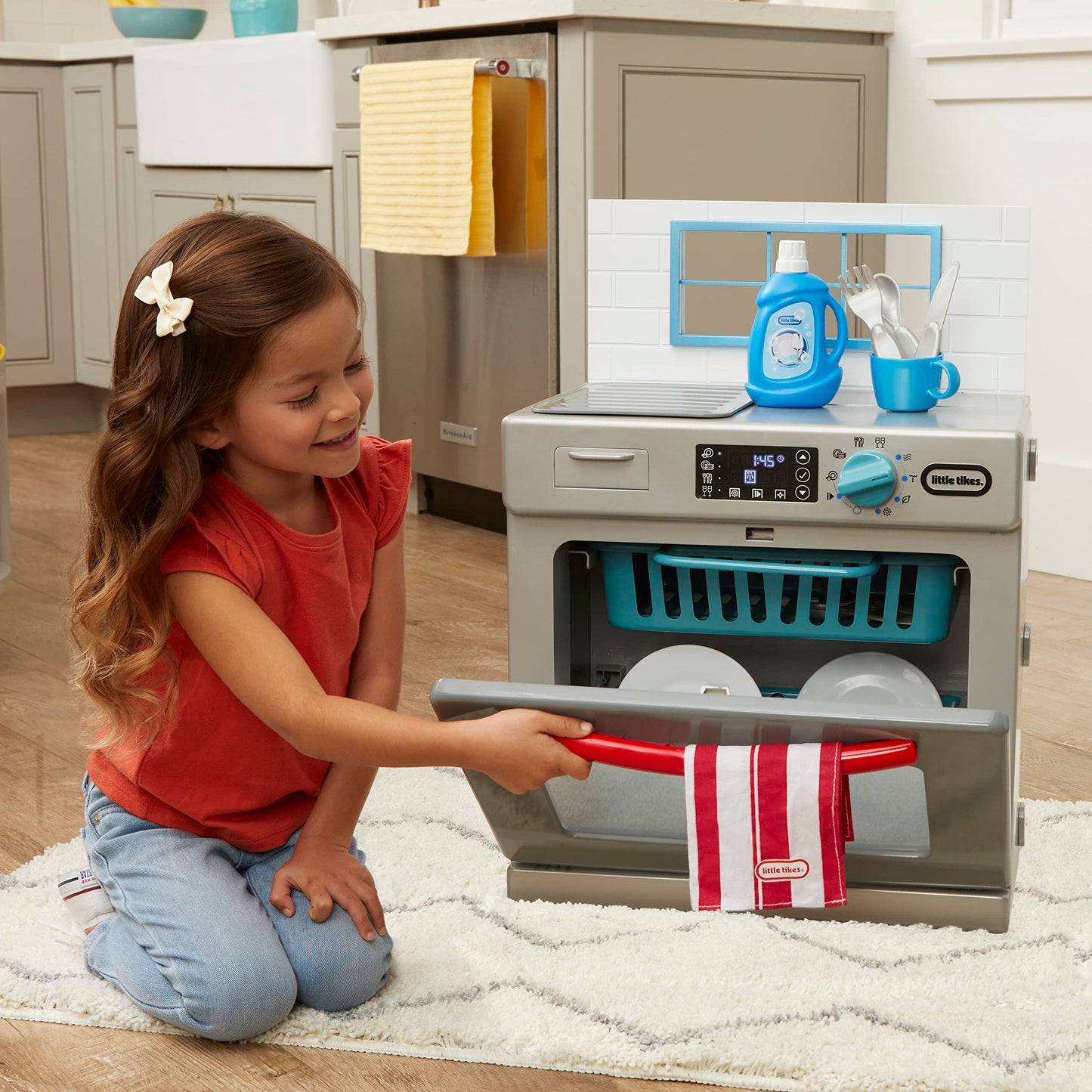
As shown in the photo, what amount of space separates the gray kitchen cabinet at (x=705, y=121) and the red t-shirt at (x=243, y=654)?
1280mm

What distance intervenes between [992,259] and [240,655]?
777 mm

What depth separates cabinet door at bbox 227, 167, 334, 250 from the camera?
302 cm

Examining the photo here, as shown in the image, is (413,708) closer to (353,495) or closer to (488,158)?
(353,495)

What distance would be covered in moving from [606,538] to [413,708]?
73 centimetres

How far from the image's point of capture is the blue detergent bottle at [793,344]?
4.25 feet

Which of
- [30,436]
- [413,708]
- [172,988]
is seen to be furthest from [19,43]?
[172,988]

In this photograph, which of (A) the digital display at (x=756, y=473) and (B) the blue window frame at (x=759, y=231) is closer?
(A) the digital display at (x=756, y=473)

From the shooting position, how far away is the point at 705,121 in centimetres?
254

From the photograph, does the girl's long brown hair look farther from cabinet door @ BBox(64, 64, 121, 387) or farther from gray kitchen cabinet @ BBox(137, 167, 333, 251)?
cabinet door @ BBox(64, 64, 121, 387)

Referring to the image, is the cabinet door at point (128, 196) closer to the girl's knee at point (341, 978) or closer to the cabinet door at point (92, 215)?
the cabinet door at point (92, 215)

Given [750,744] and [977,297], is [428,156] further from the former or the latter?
[750,744]

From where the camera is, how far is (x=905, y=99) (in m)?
2.69

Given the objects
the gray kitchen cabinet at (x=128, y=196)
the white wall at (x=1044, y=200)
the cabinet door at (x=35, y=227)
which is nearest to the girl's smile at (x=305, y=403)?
the white wall at (x=1044, y=200)

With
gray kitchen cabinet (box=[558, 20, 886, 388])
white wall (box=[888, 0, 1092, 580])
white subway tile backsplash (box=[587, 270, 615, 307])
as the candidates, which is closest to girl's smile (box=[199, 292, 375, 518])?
white subway tile backsplash (box=[587, 270, 615, 307])
